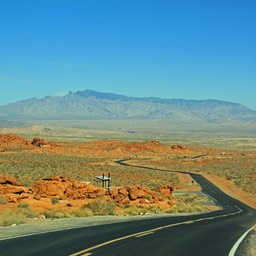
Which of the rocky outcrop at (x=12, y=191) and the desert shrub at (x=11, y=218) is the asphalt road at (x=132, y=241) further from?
the rocky outcrop at (x=12, y=191)

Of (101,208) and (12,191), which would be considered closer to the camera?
→ (101,208)

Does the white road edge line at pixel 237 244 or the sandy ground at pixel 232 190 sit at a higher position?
the white road edge line at pixel 237 244

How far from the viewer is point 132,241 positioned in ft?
49.1

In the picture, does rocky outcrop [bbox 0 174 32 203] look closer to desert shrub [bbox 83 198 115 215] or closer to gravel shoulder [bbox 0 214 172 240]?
desert shrub [bbox 83 198 115 215]

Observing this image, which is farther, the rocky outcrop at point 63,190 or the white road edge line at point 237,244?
the rocky outcrop at point 63,190

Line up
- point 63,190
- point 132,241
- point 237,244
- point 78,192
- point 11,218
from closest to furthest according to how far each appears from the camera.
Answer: point 132,241 < point 237,244 < point 11,218 < point 78,192 < point 63,190

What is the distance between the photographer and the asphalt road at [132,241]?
42.1 feet

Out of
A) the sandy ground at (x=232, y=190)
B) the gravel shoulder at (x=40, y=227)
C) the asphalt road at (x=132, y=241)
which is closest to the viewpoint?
the asphalt road at (x=132, y=241)

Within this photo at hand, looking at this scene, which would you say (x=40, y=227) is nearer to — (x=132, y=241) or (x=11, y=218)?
(x=11, y=218)

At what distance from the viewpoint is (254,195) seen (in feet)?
160

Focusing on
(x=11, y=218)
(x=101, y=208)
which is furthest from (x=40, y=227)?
(x=101, y=208)

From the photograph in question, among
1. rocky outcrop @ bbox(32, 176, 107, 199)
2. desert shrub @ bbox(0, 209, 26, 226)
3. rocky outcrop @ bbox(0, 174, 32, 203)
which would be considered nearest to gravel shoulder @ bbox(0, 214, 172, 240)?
desert shrub @ bbox(0, 209, 26, 226)

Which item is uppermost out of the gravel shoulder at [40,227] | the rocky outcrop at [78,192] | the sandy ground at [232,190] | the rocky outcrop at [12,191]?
the gravel shoulder at [40,227]

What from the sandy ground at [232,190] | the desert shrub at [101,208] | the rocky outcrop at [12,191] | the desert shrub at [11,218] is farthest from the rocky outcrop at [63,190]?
the sandy ground at [232,190]
